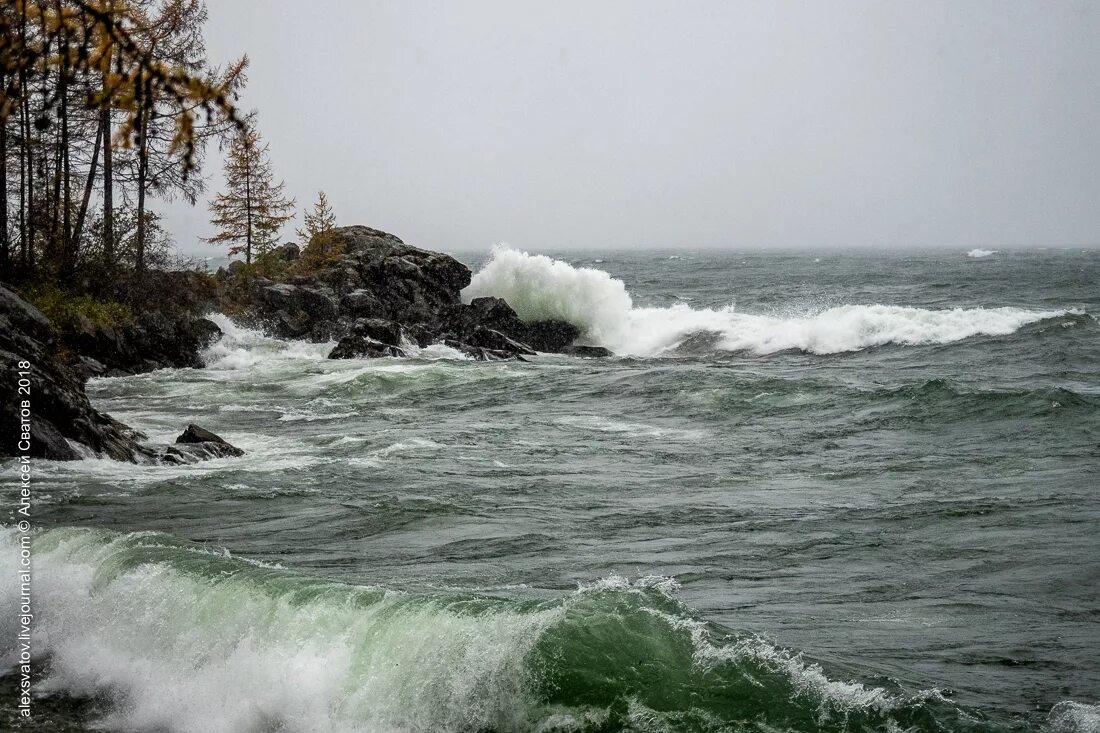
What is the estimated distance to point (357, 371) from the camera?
24203mm

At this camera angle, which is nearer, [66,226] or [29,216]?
[29,216]

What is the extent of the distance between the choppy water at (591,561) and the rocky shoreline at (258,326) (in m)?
0.98

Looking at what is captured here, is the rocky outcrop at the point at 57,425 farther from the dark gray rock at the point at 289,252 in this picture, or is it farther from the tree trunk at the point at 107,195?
the dark gray rock at the point at 289,252

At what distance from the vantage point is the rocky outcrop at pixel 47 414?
12.6 meters

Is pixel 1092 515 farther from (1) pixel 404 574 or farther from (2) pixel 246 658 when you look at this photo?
(2) pixel 246 658

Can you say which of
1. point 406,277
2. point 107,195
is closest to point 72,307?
point 107,195

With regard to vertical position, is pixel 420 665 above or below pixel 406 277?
below

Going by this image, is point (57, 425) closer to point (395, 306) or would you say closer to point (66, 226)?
point (66, 226)

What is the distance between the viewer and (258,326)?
102 ft

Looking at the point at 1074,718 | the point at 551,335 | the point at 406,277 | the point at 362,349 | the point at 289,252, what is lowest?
the point at 1074,718

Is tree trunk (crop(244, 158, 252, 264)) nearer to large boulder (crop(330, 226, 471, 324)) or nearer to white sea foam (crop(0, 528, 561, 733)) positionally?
large boulder (crop(330, 226, 471, 324))

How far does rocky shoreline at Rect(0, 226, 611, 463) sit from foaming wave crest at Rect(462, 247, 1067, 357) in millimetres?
1176

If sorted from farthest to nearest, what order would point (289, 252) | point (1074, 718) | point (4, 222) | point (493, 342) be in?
point (289, 252) → point (493, 342) → point (4, 222) → point (1074, 718)

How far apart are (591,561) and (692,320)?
→ 28.5 meters
